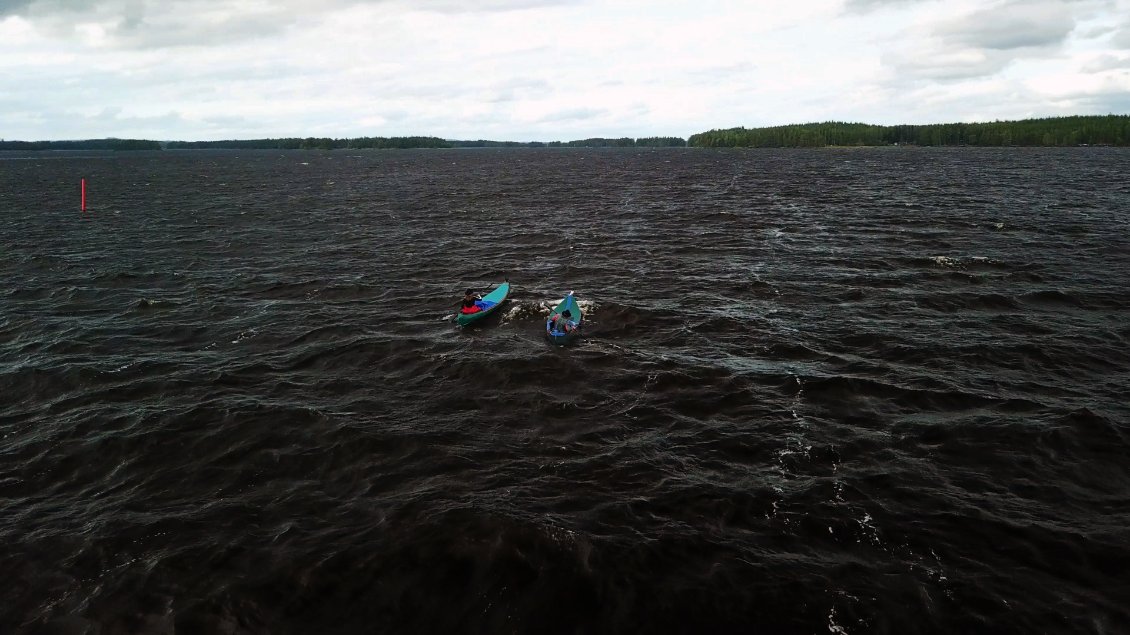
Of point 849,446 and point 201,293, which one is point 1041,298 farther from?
point 201,293

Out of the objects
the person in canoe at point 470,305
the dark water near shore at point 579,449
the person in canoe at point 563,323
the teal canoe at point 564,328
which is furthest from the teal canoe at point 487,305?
the person in canoe at point 563,323

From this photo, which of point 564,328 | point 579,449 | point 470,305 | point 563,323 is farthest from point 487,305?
point 579,449

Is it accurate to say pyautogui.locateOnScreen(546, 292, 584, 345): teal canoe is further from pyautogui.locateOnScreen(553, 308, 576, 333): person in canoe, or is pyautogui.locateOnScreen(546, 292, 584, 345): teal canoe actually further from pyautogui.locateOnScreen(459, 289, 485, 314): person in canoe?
pyautogui.locateOnScreen(459, 289, 485, 314): person in canoe

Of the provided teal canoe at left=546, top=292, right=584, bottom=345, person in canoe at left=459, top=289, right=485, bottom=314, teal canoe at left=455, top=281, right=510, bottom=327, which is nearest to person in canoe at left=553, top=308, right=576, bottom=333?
teal canoe at left=546, top=292, right=584, bottom=345

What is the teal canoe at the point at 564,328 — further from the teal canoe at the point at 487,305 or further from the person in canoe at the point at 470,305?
the person in canoe at the point at 470,305

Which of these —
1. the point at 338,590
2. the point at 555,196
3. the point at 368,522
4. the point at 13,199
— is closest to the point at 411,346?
the point at 368,522
